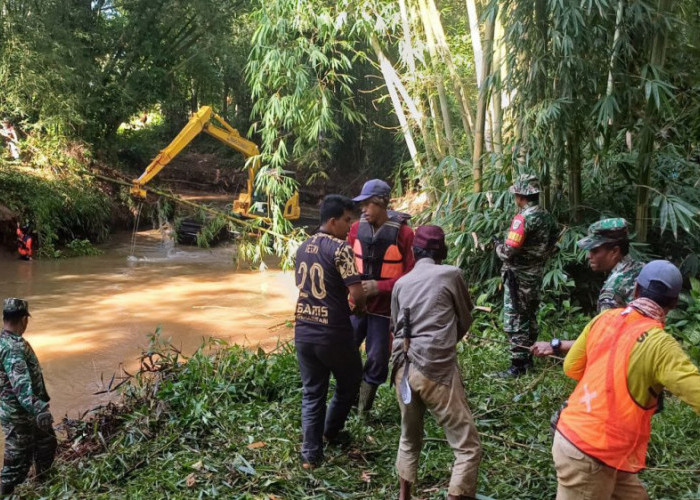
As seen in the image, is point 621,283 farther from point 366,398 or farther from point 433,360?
point 366,398

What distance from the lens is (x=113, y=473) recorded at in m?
3.56

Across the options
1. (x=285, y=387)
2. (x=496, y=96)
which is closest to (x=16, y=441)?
(x=285, y=387)

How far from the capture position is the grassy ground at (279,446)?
3176 millimetres

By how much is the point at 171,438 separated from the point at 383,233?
185 centimetres

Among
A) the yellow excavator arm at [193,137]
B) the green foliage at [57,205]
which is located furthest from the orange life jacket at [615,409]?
the green foliage at [57,205]

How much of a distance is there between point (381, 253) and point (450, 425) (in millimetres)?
1365

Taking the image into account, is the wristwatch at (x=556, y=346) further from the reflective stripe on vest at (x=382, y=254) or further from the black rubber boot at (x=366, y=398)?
the black rubber boot at (x=366, y=398)

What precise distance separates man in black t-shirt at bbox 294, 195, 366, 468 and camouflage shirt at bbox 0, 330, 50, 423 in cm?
160

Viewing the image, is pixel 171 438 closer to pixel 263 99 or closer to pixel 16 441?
pixel 16 441

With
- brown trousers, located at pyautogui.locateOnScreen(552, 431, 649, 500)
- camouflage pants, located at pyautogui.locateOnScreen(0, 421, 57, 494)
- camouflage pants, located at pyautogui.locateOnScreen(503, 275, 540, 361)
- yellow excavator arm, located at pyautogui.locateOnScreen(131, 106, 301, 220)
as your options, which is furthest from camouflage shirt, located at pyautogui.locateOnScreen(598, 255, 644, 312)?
yellow excavator arm, located at pyautogui.locateOnScreen(131, 106, 301, 220)

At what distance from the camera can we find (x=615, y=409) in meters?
2.00

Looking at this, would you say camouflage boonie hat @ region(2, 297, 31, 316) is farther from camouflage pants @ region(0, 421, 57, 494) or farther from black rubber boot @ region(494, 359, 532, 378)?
black rubber boot @ region(494, 359, 532, 378)

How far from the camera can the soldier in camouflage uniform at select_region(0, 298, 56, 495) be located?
358 centimetres

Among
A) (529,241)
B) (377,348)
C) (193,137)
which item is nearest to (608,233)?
(377,348)
